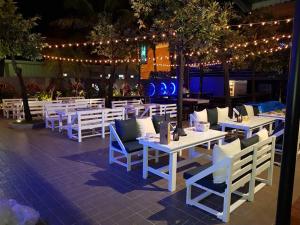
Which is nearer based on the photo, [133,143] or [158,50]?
[133,143]

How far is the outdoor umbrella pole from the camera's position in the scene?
6.15 feet

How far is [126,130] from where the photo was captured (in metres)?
5.24

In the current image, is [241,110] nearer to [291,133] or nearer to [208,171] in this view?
[208,171]

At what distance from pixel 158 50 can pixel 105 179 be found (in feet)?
49.1

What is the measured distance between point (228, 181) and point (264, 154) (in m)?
1.25

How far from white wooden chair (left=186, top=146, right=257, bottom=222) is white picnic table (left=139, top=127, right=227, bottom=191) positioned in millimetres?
558

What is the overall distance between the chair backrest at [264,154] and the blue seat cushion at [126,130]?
95.3 inches

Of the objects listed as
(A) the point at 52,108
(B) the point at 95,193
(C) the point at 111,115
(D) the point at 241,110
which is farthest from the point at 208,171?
(A) the point at 52,108

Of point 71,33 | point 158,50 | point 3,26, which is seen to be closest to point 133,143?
point 3,26

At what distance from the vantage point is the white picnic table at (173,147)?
4.19m

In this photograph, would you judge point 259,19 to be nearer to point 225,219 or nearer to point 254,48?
point 254,48

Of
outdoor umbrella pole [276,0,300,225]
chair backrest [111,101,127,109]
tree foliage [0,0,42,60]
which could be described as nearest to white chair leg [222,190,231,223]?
outdoor umbrella pole [276,0,300,225]

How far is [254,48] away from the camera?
11531mm

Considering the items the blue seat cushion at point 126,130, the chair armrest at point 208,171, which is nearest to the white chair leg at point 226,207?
the chair armrest at point 208,171
